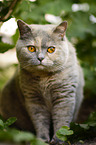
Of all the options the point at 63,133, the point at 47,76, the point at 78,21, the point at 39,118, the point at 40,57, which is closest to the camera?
the point at 63,133

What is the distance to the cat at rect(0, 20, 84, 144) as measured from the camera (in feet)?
5.96

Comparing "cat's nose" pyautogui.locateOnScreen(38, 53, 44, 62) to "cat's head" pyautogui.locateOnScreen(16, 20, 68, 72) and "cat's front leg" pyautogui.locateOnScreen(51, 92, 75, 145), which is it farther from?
"cat's front leg" pyautogui.locateOnScreen(51, 92, 75, 145)

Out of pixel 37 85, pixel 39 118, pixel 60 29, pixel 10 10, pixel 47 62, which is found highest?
pixel 10 10

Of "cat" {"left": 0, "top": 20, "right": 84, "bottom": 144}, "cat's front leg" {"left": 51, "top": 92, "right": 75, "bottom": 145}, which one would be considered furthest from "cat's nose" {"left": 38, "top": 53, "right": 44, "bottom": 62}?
"cat's front leg" {"left": 51, "top": 92, "right": 75, "bottom": 145}

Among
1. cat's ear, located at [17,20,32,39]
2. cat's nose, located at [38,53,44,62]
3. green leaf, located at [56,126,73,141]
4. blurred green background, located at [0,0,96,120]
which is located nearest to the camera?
green leaf, located at [56,126,73,141]

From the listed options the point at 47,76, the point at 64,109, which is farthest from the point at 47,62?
the point at 64,109

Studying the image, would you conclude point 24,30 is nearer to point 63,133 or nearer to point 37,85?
point 37,85

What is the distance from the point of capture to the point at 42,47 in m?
1.79

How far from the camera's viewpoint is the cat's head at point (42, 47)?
178 centimetres

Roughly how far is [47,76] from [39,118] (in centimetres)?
47

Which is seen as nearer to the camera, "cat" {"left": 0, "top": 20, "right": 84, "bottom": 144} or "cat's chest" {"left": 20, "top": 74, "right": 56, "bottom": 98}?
"cat" {"left": 0, "top": 20, "right": 84, "bottom": 144}

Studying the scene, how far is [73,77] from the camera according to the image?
2.05 meters

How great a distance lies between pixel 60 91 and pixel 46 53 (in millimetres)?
428

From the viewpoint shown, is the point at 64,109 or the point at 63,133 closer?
the point at 63,133
